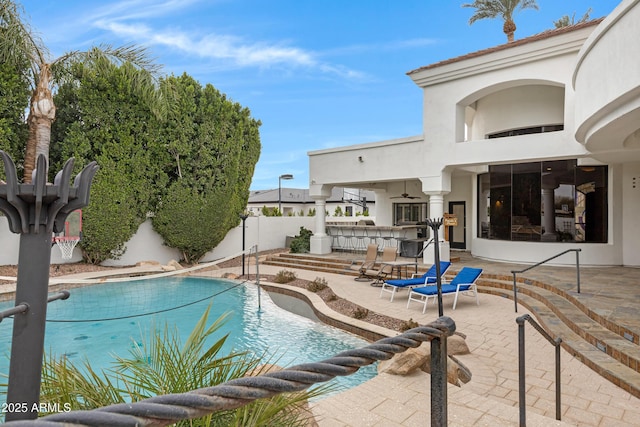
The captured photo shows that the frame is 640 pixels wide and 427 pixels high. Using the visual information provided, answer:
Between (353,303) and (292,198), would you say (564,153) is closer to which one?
(353,303)

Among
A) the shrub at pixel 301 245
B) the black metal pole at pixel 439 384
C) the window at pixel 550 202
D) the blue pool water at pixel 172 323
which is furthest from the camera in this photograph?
the shrub at pixel 301 245

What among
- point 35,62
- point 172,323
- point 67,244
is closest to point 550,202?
point 172,323

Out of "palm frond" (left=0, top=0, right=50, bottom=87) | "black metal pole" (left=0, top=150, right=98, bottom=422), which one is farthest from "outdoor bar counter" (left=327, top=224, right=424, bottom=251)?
"black metal pole" (left=0, top=150, right=98, bottom=422)

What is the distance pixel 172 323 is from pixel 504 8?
2407 cm

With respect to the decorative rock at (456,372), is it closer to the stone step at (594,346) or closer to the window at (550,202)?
the stone step at (594,346)

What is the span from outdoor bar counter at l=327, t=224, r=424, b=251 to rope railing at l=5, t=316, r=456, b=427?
15919 mm

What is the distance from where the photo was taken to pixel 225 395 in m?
1.04

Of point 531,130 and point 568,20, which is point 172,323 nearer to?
point 531,130

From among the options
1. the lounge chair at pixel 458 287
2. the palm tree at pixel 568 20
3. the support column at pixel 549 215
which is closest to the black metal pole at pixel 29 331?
the lounge chair at pixel 458 287

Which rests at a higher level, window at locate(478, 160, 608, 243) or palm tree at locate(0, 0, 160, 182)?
palm tree at locate(0, 0, 160, 182)

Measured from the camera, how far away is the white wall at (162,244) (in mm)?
14828

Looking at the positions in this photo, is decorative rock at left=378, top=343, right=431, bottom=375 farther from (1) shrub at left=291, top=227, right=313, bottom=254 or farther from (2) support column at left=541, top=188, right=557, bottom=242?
(1) shrub at left=291, top=227, right=313, bottom=254

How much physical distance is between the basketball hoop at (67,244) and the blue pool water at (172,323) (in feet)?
8.32

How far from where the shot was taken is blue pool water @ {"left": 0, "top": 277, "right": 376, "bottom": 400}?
7.25 meters
